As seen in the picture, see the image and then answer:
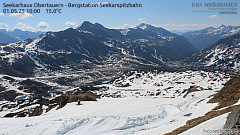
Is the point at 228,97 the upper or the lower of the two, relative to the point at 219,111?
upper

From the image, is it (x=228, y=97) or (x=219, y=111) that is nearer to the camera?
(x=219, y=111)

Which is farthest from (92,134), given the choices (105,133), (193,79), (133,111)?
(193,79)

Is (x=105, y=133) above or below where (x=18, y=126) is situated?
below

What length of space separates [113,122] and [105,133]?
13.1ft

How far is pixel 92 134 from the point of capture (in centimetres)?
2438

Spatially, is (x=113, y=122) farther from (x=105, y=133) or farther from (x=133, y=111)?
(x=133, y=111)

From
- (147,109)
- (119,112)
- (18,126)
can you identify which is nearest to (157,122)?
(147,109)

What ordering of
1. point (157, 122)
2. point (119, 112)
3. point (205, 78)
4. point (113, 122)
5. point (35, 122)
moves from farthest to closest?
point (205, 78) < point (119, 112) < point (157, 122) < point (113, 122) < point (35, 122)

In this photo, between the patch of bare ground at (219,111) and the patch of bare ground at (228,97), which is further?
the patch of bare ground at (228,97)

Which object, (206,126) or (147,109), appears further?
(147,109)

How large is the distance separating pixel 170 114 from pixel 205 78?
17068 cm

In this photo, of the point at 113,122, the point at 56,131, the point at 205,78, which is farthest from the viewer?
the point at 205,78

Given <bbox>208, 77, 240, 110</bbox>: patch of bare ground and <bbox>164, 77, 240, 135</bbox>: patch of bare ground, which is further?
<bbox>208, 77, 240, 110</bbox>: patch of bare ground

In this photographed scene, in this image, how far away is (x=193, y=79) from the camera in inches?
7126
